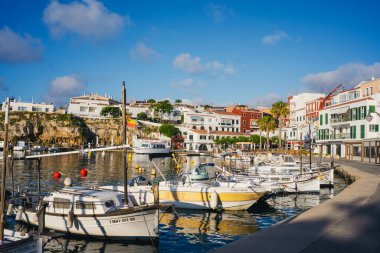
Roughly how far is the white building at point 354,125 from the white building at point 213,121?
185 feet

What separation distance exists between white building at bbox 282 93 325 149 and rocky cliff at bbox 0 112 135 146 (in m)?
61.7

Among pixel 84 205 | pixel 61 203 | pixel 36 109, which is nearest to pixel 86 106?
pixel 36 109

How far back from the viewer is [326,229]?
1367cm

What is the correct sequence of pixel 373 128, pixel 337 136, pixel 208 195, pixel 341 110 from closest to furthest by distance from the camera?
1. pixel 208 195
2. pixel 373 128
3. pixel 341 110
4. pixel 337 136

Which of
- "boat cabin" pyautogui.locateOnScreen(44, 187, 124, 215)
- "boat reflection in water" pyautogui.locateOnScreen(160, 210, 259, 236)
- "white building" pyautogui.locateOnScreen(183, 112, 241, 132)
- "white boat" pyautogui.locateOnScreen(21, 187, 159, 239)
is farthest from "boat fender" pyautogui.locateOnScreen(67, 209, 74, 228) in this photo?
"white building" pyautogui.locateOnScreen(183, 112, 241, 132)

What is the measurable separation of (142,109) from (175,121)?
641 inches

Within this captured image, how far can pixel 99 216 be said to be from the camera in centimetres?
1872

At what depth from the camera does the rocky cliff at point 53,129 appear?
431 feet

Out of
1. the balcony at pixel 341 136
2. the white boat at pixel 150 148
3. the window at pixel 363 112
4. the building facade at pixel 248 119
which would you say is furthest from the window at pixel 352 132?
the building facade at pixel 248 119

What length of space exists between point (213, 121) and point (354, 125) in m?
74.4

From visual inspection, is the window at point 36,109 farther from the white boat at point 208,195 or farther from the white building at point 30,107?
the white boat at point 208,195

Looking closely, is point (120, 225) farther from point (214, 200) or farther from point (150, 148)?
point (150, 148)

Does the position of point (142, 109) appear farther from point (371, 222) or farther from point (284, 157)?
point (371, 222)

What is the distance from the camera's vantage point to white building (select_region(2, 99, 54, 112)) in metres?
145
